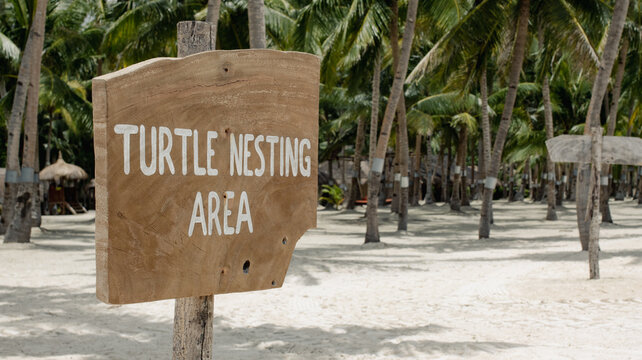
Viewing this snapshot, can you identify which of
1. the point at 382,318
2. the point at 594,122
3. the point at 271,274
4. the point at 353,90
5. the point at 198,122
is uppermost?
the point at 353,90

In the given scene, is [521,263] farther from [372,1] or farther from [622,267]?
[372,1]

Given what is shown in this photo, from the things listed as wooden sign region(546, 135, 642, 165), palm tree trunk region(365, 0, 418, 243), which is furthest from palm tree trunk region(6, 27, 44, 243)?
wooden sign region(546, 135, 642, 165)

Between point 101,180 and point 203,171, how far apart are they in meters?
0.39

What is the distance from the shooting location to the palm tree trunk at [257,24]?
614 cm

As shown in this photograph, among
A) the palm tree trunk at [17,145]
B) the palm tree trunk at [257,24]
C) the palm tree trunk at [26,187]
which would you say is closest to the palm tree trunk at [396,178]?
the palm tree trunk at [26,187]

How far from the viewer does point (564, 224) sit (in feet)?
71.8

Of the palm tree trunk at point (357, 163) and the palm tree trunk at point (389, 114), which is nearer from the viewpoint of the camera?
the palm tree trunk at point (389, 114)

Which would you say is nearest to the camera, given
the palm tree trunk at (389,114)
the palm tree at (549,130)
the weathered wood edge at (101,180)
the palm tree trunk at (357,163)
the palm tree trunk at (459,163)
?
the weathered wood edge at (101,180)

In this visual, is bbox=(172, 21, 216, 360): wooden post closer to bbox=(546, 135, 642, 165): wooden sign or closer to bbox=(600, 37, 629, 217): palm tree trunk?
bbox=(546, 135, 642, 165): wooden sign

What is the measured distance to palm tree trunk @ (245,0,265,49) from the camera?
6.14 m

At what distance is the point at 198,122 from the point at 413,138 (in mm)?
34004

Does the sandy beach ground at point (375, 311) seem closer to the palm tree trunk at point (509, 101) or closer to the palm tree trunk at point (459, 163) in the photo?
the palm tree trunk at point (509, 101)

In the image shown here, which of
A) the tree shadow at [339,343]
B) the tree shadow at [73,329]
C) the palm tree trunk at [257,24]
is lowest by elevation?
the tree shadow at [339,343]

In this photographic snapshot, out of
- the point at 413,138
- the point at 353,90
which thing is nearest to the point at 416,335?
the point at 353,90
